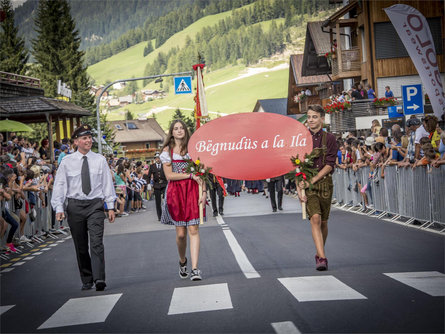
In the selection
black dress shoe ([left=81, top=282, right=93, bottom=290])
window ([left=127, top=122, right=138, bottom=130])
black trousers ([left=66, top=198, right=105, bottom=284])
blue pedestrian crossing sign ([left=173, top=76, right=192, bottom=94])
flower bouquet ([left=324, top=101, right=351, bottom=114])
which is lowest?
black dress shoe ([left=81, top=282, right=93, bottom=290])

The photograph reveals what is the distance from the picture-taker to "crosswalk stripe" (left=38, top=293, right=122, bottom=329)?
24.0ft

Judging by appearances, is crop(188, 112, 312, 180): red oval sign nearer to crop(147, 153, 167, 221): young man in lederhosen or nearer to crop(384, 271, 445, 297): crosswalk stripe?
crop(384, 271, 445, 297): crosswalk stripe

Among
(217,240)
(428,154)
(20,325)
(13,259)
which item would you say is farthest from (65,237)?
(20,325)

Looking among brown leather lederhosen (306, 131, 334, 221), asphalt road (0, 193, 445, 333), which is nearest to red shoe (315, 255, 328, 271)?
asphalt road (0, 193, 445, 333)

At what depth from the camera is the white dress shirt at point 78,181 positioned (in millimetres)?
9859

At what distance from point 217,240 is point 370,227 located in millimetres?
3354

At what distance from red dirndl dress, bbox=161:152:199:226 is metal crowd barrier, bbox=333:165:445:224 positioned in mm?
6127

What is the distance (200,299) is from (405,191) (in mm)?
9784

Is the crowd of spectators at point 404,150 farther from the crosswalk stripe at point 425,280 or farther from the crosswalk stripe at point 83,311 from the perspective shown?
the crosswalk stripe at point 83,311

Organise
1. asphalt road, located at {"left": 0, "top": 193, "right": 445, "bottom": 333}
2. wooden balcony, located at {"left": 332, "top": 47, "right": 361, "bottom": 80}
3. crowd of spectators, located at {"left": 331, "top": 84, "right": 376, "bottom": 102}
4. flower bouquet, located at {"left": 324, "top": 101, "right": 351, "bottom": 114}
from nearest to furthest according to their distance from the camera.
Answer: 1. asphalt road, located at {"left": 0, "top": 193, "right": 445, "bottom": 333}
2. flower bouquet, located at {"left": 324, "top": 101, "right": 351, "bottom": 114}
3. crowd of spectators, located at {"left": 331, "top": 84, "right": 376, "bottom": 102}
4. wooden balcony, located at {"left": 332, "top": 47, "right": 361, "bottom": 80}

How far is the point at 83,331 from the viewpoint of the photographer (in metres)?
6.79

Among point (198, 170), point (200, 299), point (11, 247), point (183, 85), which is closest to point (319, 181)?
point (198, 170)

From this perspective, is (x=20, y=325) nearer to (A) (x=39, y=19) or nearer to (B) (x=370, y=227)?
(B) (x=370, y=227)

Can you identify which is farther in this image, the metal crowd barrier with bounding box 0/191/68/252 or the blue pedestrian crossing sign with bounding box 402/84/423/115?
the blue pedestrian crossing sign with bounding box 402/84/423/115
